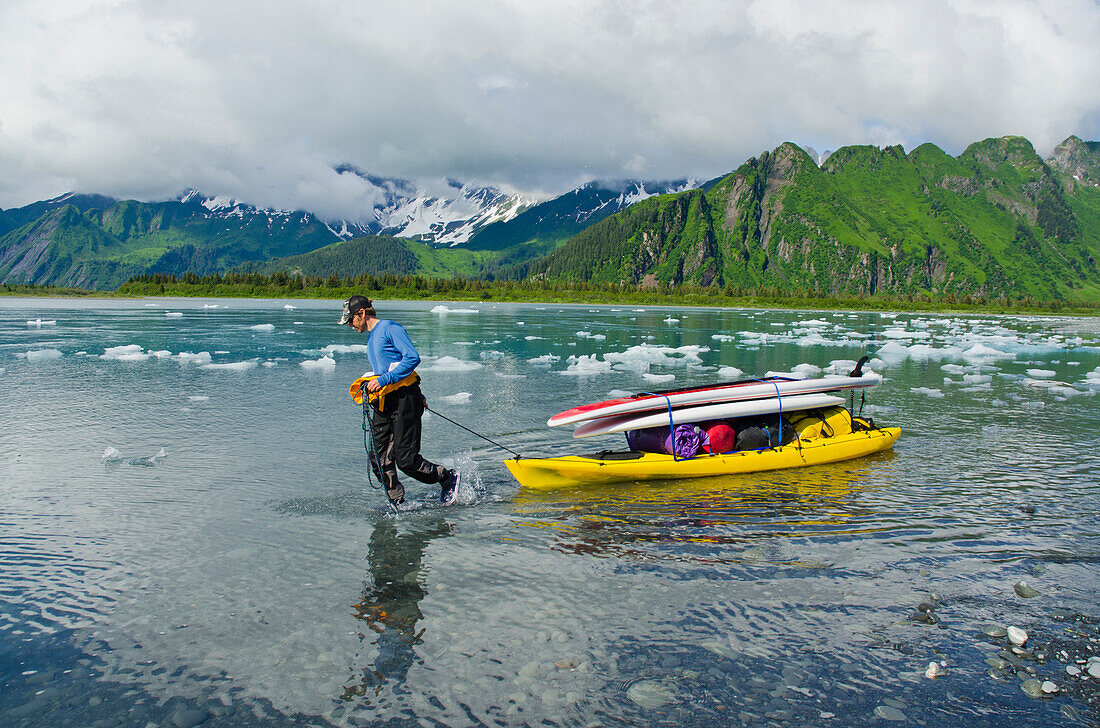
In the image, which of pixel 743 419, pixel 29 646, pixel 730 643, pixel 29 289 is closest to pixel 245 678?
pixel 29 646

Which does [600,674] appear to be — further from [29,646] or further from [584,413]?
[584,413]

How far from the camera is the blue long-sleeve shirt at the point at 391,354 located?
29.4 feet

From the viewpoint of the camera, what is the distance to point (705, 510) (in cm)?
1002

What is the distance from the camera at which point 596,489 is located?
1122 centimetres

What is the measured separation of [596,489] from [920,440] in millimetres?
9107

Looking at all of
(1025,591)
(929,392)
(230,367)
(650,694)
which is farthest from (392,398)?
(929,392)

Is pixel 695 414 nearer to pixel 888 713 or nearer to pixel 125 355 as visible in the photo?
pixel 888 713

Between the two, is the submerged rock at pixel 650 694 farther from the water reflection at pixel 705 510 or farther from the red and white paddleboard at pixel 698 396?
the red and white paddleboard at pixel 698 396

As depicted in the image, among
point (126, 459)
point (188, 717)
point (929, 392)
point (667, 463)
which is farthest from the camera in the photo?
point (929, 392)

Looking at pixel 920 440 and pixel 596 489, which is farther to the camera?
pixel 920 440

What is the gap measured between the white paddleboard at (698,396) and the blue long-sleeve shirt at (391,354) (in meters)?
3.74

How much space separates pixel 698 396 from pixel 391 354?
6233 mm

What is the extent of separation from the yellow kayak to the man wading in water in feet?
6.96

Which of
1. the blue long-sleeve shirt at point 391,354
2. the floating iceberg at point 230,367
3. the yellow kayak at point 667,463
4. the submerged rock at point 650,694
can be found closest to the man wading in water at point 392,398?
the blue long-sleeve shirt at point 391,354
